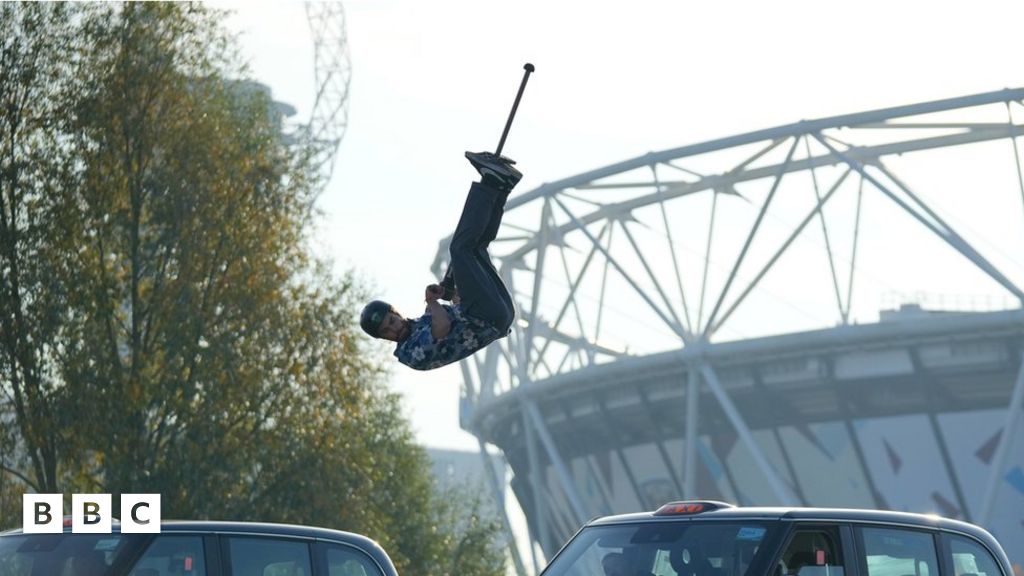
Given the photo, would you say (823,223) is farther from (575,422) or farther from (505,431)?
(505,431)

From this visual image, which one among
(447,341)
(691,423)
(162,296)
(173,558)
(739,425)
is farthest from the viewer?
(691,423)

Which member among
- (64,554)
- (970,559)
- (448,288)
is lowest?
(970,559)

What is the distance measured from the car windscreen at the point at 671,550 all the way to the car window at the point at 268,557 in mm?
1851

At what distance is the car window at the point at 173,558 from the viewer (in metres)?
11.1

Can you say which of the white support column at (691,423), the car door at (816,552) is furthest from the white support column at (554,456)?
the car door at (816,552)

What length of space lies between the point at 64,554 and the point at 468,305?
3.19 meters

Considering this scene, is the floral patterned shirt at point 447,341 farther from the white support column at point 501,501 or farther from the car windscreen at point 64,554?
the white support column at point 501,501

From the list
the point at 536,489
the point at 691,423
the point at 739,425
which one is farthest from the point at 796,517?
the point at 536,489

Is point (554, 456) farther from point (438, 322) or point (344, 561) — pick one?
point (438, 322)

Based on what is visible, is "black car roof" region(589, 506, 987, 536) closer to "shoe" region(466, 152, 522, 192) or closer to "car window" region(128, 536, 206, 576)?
"shoe" region(466, 152, 522, 192)

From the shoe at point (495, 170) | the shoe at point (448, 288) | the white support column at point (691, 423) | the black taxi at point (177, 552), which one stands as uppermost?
the white support column at point (691, 423)

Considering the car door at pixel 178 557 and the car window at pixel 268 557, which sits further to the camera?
the car window at pixel 268 557

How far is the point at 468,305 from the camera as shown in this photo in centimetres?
1022

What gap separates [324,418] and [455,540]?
18.0 m
